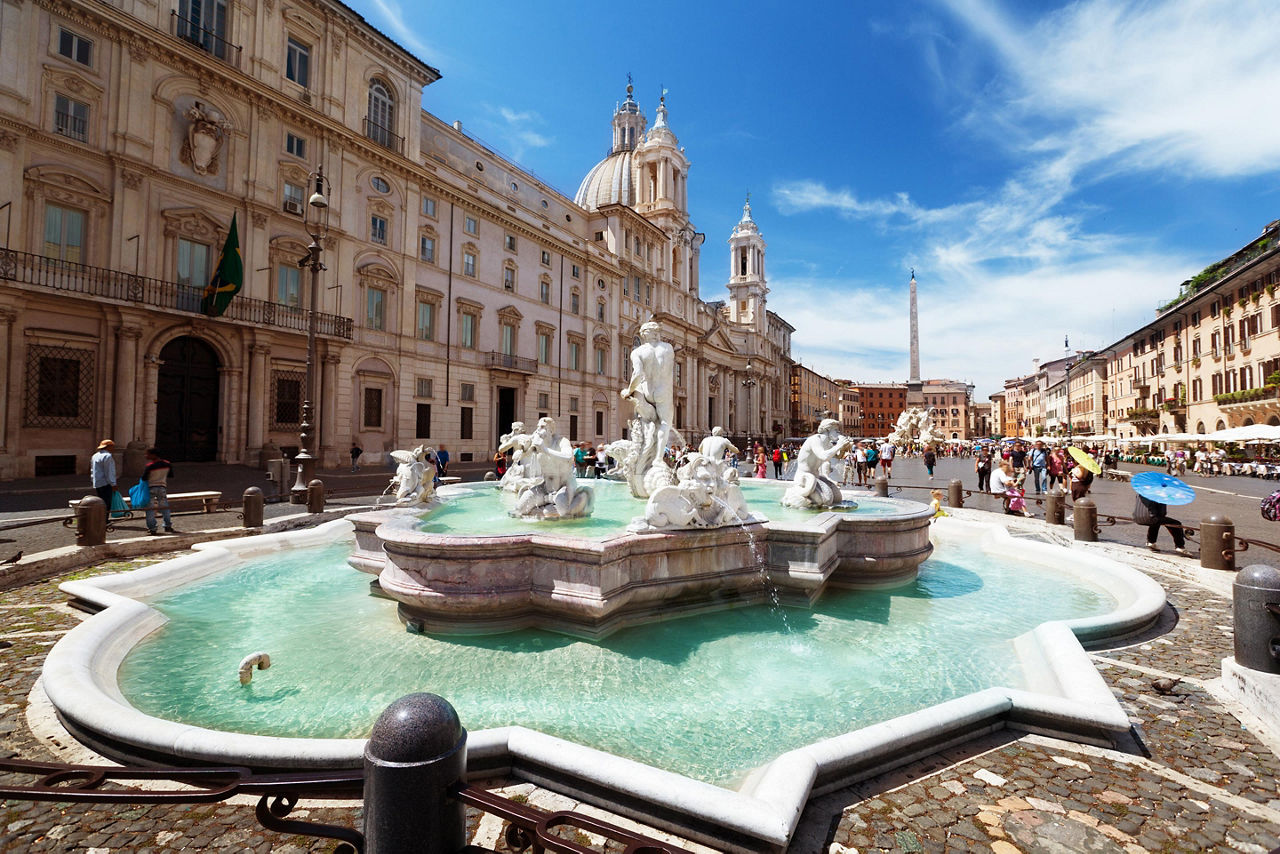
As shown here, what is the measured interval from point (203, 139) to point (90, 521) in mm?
17559

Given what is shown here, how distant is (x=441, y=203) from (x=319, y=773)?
94.6 feet

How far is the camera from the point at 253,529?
8.59 meters

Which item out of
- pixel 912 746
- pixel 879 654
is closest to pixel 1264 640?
pixel 879 654

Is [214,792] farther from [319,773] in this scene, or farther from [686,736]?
[686,736]

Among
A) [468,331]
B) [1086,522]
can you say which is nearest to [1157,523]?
[1086,522]

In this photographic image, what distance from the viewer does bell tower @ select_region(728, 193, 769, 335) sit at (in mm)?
74250

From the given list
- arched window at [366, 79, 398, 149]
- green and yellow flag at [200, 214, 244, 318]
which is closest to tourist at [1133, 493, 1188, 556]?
green and yellow flag at [200, 214, 244, 318]

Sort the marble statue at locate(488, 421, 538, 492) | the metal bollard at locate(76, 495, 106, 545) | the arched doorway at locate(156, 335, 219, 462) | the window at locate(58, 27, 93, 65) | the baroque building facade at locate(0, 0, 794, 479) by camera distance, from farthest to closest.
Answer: the arched doorway at locate(156, 335, 219, 462)
the window at locate(58, 27, 93, 65)
the baroque building facade at locate(0, 0, 794, 479)
the marble statue at locate(488, 421, 538, 492)
the metal bollard at locate(76, 495, 106, 545)

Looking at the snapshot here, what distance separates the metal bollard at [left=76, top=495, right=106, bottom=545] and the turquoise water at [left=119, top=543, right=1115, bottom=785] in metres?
2.52

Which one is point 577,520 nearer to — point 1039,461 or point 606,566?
point 606,566

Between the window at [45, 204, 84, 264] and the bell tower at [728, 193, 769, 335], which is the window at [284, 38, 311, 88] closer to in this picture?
the window at [45, 204, 84, 264]

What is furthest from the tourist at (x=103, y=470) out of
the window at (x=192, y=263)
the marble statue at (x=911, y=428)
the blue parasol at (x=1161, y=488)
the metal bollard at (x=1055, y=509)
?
the marble statue at (x=911, y=428)

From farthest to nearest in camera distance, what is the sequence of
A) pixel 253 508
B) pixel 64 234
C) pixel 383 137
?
pixel 383 137
pixel 64 234
pixel 253 508

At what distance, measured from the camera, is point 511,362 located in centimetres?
3100
